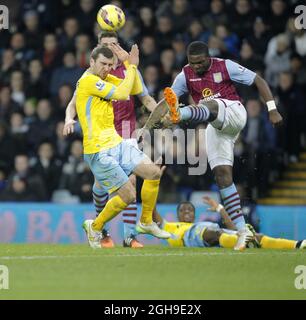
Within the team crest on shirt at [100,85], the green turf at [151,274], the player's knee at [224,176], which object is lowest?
the green turf at [151,274]

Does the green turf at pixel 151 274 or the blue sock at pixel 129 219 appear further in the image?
the blue sock at pixel 129 219

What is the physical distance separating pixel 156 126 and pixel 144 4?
759 centimetres

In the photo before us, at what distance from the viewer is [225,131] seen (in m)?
12.0

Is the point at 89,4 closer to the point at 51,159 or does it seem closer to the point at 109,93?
the point at 51,159

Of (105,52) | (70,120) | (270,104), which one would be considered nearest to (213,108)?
(270,104)

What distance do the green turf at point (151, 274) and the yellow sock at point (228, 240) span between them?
0.37 m

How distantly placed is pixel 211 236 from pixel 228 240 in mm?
319

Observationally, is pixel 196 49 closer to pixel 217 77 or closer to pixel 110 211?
pixel 217 77

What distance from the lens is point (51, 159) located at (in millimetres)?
17453

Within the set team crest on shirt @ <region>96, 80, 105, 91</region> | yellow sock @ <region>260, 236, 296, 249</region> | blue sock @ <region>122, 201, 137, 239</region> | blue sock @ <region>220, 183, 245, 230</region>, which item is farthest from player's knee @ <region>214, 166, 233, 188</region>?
team crest on shirt @ <region>96, 80, 105, 91</region>

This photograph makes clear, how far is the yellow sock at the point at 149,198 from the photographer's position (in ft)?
38.9

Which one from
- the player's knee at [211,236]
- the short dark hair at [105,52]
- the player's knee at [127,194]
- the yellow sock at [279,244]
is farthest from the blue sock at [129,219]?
the short dark hair at [105,52]

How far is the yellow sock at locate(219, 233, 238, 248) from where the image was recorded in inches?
481

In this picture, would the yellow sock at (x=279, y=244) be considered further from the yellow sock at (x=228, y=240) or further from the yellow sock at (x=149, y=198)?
the yellow sock at (x=149, y=198)
